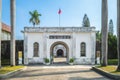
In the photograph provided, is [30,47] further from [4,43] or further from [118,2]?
[118,2]

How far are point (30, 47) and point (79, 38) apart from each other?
24.9 ft

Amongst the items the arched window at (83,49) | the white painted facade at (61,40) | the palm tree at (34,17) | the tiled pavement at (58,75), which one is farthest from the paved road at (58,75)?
the palm tree at (34,17)

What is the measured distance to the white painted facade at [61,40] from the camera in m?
42.9

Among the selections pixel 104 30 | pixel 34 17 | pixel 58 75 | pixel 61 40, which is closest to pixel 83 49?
pixel 61 40

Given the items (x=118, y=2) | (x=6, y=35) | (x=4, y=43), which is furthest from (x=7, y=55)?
(x=118, y=2)


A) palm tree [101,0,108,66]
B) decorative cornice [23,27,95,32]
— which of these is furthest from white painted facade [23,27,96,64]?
palm tree [101,0,108,66]

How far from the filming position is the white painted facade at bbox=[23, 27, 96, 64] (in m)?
42.9

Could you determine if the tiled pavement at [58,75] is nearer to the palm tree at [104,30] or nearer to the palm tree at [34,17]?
the palm tree at [104,30]

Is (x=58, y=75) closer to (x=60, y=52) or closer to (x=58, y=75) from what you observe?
(x=58, y=75)

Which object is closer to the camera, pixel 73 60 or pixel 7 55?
pixel 73 60

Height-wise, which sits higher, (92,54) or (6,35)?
(6,35)

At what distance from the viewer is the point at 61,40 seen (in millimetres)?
43344

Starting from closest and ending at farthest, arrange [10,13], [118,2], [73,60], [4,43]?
1. [118,2]
2. [10,13]
3. [73,60]
4. [4,43]

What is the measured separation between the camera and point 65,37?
43.4m
